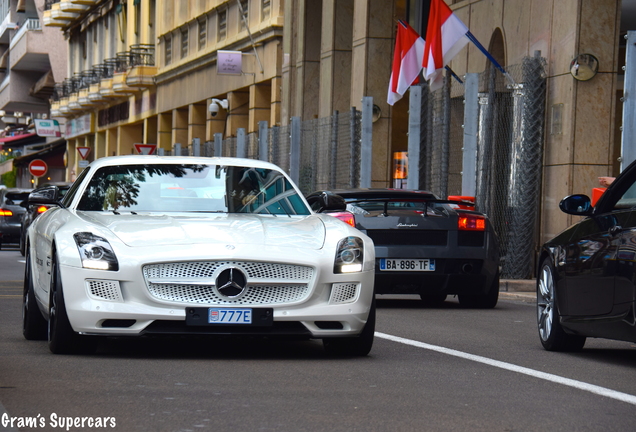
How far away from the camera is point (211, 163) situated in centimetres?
952

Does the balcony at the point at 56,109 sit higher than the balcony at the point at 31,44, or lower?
lower

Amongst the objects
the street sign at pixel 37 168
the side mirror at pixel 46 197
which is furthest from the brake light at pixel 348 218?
the street sign at pixel 37 168

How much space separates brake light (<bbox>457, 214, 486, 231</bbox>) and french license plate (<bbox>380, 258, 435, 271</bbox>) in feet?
1.57

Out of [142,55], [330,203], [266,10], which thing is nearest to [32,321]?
[330,203]

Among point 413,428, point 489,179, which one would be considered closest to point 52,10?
point 489,179

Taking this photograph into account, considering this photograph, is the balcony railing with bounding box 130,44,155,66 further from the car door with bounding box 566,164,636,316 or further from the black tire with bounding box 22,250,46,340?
the car door with bounding box 566,164,636,316

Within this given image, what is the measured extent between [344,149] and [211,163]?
51.5 feet

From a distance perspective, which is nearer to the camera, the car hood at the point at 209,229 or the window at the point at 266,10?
the car hood at the point at 209,229

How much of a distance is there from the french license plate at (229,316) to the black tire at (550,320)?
2.44 meters

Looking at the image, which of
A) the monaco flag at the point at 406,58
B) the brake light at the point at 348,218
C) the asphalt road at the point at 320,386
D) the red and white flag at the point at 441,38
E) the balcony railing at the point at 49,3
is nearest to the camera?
the asphalt road at the point at 320,386

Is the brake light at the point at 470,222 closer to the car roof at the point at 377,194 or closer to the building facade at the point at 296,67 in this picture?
the car roof at the point at 377,194

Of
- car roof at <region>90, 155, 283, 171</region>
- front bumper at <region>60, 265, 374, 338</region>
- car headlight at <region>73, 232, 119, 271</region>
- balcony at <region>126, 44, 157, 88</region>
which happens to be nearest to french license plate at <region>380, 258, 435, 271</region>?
car roof at <region>90, 155, 283, 171</region>

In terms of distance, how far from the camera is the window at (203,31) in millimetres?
42156

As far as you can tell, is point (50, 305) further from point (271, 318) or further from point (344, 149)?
point (344, 149)
